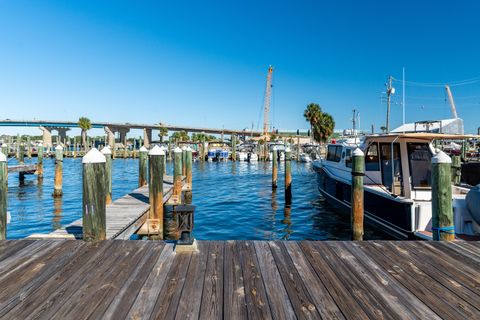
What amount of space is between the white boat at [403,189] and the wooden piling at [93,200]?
7592mm

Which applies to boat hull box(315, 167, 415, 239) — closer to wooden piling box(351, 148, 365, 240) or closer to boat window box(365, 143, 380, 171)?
boat window box(365, 143, 380, 171)

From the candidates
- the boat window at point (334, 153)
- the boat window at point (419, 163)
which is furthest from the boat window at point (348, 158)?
the boat window at point (419, 163)

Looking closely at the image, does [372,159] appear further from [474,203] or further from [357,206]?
[474,203]

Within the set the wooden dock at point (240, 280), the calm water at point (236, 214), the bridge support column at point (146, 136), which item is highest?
the bridge support column at point (146, 136)

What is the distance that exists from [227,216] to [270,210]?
2343 millimetres

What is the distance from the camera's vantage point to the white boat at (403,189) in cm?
826

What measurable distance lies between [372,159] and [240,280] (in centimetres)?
930

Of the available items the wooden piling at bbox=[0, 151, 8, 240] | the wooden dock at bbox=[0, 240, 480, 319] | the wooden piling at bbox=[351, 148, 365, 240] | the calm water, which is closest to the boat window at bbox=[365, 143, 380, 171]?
the calm water

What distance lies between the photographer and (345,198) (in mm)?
13133

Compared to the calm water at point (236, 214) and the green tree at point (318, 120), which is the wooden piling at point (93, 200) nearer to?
the calm water at point (236, 214)

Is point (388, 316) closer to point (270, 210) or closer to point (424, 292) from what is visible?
point (424, 292)

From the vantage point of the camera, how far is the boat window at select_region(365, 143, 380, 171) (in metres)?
11.5

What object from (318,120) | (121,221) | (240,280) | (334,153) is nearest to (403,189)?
(334,153)

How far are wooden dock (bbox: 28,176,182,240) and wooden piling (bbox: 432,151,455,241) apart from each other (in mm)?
6670
